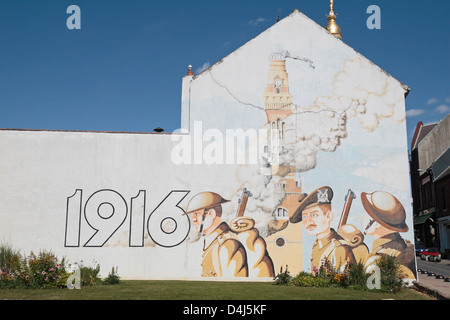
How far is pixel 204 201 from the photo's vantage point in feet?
61.0

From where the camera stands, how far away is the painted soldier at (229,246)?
59.8 feet

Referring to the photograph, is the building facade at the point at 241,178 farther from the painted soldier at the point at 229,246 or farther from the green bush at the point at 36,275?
the green bush at the point at 36,275

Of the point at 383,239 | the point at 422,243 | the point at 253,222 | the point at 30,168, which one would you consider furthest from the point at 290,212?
the point at 422,243

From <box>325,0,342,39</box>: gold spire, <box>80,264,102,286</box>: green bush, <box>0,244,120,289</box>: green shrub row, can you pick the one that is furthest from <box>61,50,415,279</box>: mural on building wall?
<box>325,0,342,39</box>: gold spire

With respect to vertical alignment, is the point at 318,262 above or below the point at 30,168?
below

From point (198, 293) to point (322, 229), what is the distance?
7.02 metres

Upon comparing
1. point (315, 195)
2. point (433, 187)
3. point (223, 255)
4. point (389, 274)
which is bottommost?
point (389, 274)

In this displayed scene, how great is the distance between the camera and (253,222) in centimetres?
1844

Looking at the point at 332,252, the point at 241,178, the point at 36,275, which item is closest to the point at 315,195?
the point at 332,252

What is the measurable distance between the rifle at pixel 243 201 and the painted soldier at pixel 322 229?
2124 millimetres

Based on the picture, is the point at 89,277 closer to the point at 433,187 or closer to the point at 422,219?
the point at 433,187
